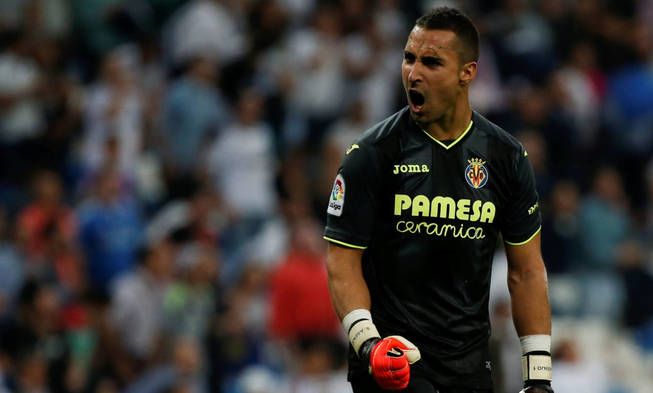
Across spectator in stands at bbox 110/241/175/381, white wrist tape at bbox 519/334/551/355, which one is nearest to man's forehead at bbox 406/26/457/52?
white wrist tape at bbox 519/334/551/355

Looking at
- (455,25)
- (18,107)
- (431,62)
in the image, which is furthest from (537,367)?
(18,107)

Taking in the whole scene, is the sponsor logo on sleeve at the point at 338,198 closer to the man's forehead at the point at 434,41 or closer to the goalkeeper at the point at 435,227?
the goalkeeper at the point at 435,227

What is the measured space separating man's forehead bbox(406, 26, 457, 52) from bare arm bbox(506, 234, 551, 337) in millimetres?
901

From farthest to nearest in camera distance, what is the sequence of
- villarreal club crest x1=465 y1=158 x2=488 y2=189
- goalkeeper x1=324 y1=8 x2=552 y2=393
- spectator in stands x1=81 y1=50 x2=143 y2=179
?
spectator in stands x1=81 y1=50 x2=143 y2=179, villarreal club crest x1=465 y1=158 x2=488 y2=189, goalkeeper x1=324 y1=8 x2=552 y2=393

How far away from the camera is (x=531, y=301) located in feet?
18.4

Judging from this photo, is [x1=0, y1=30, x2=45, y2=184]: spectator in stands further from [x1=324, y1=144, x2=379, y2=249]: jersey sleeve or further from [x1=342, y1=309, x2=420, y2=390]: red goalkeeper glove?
[x1=342, y1=309, x2=420, y2=390]: red goalkeeper glove

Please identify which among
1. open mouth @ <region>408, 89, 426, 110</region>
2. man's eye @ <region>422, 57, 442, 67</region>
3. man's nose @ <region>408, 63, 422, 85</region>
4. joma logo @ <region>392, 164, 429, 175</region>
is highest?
man's eye @ <region>422, 57, 442, 67</region>

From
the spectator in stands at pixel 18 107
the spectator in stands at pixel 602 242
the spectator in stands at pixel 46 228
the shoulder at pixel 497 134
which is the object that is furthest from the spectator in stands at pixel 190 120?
the shoulder at pixel 497 134

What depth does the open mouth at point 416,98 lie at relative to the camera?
17.6 feet

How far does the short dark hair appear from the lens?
533cm

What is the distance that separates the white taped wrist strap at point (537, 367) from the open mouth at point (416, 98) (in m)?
1.13

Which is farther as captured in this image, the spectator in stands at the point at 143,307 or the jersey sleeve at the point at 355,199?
the spectator in stands at the point at 143,307

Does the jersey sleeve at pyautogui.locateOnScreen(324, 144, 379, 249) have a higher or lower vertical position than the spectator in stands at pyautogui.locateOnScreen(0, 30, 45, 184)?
lower

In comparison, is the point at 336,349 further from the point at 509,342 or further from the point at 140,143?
the point at 140,143
